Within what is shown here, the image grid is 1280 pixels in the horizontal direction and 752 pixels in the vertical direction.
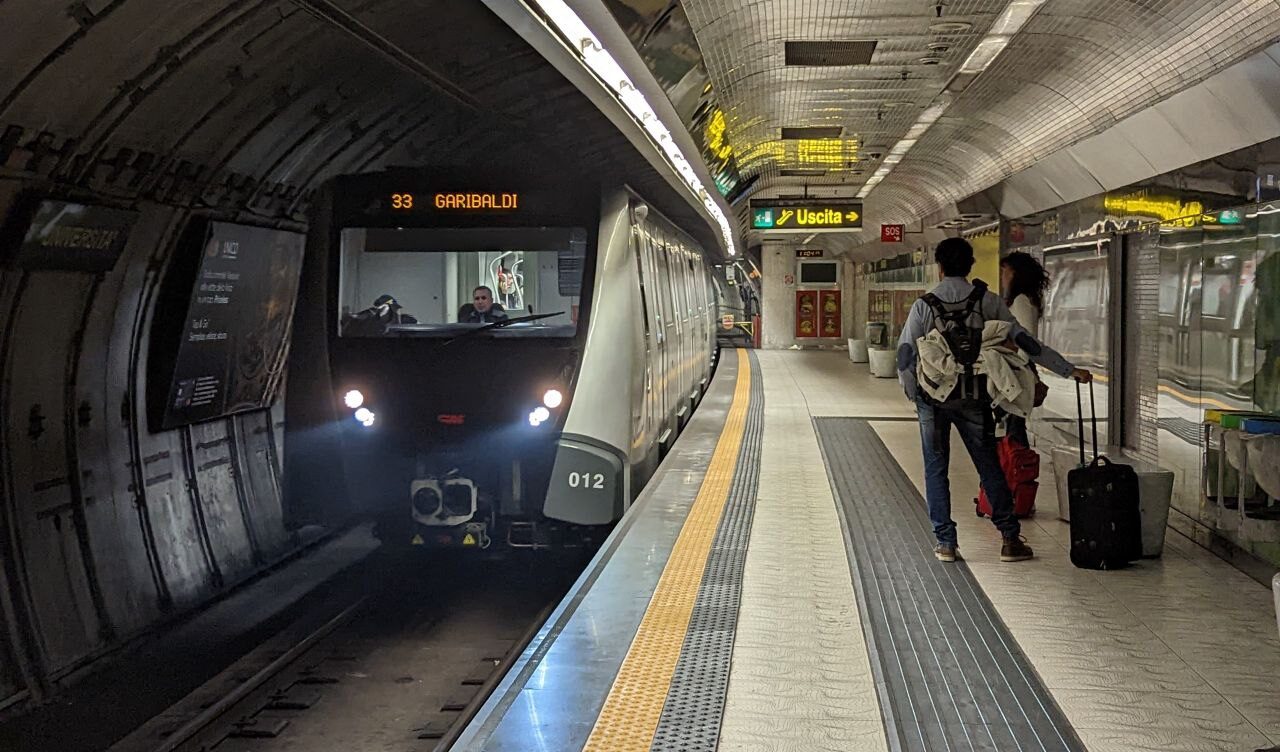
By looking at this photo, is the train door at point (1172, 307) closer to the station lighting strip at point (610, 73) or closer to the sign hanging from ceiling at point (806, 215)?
the station lighting strip at point (610, 73)

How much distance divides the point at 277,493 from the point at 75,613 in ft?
9.39

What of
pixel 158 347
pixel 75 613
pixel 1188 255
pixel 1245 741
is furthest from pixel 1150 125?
pixel 75 613

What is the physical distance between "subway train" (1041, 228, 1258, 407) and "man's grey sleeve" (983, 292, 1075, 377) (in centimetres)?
86

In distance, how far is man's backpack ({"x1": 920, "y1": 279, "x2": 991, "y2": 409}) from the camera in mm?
6191

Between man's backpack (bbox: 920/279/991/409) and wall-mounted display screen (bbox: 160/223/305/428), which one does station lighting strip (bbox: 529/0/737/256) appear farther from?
wall-mounted display screen (bbox: 160/223/305/428)

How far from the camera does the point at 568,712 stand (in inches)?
166

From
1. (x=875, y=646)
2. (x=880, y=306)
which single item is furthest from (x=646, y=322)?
(x=880, y=306)

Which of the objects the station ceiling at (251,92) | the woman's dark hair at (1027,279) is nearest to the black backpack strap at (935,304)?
the woman's dark hair at (1027,279)

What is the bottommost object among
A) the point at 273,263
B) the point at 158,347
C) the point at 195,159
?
the point at 158,347

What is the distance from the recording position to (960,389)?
20.4 ft

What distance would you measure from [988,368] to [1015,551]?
1.01 meters

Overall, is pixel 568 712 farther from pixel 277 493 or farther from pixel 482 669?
pixel 277 493

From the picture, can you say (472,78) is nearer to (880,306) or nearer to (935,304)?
(935,304)

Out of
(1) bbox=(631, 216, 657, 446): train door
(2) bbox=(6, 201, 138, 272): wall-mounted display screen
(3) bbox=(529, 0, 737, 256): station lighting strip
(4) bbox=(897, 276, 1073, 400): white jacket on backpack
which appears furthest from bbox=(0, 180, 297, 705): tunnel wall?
(4) bbox=(897, 276, 1073, 400): white jacket on backpack
